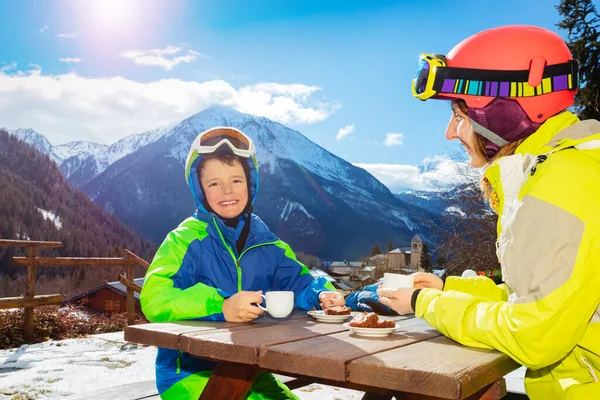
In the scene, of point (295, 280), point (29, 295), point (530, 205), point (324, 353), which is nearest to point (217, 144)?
point (295, 280)

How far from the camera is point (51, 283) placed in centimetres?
3969

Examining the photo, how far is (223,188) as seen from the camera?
278 cm

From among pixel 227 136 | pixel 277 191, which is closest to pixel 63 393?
pixel 227 136

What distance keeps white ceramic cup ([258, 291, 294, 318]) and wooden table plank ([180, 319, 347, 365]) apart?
26 cm

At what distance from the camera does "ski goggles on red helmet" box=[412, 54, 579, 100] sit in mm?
1755

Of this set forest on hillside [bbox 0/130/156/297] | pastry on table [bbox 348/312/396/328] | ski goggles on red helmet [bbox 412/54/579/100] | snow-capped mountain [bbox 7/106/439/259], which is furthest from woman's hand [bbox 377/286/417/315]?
snow-capped mountain [bbox 7/106/439/259]

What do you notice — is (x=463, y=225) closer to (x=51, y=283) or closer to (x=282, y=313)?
(x=282, y=313)

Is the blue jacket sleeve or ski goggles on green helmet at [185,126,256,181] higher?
ski goggles on green helmet at [185,126,256,181]

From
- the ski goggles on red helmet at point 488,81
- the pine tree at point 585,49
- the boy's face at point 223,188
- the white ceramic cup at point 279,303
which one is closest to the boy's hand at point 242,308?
the white ceramic cup at point 279,303

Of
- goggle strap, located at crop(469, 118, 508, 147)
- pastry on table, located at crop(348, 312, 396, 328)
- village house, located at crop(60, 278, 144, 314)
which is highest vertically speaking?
goggle strap, located at crop(469, 118, 508, 147)

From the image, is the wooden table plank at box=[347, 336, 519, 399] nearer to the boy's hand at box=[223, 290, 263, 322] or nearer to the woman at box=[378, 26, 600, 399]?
the woman at box=[378, 26, 600, 399]

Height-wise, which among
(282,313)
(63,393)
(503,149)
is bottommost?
(63,393)

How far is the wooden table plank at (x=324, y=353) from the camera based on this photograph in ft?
4.36

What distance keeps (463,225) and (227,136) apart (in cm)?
2075
